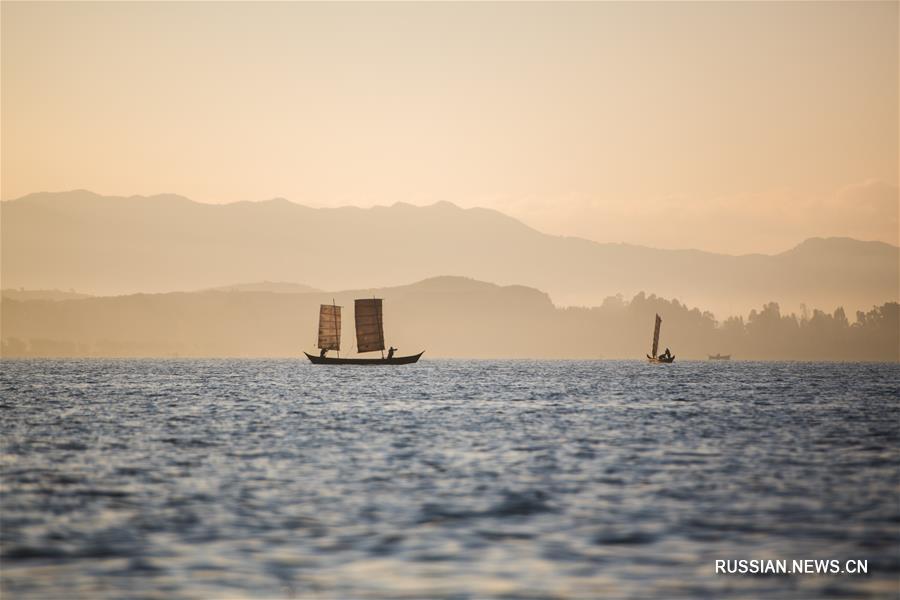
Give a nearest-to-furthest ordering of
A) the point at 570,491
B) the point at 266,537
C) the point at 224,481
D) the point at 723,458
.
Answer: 1. the point at 266,537
2. the point at 570,491
3. the point at 224,481
4. the point at 723,458

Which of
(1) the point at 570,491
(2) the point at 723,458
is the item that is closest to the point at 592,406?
(2) the point at 723,458

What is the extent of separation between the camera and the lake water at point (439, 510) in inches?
813

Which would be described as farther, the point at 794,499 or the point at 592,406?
the point at 592,406

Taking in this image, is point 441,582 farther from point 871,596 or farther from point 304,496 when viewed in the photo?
point 304,496

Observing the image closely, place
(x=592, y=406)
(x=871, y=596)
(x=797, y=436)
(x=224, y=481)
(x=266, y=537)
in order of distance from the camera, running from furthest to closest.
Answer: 1. (x=592, y=406)
2. (x=797, y=436)
3. (x=224, y=481)
4. (x=266, y=537)
5. (x=871, y=596)

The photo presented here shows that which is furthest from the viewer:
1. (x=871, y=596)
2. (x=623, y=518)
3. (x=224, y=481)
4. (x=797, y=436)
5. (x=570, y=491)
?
(x=797, y=436)

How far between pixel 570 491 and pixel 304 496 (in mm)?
8685

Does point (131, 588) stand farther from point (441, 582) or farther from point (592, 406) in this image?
point (592, 406)

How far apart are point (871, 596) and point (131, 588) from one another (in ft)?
48.2

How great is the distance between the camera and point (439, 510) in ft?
94.3

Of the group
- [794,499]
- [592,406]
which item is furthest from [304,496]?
[592,406]

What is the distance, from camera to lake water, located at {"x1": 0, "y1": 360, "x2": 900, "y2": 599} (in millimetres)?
20656

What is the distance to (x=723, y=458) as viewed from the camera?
43125mm

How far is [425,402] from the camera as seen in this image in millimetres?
89750
